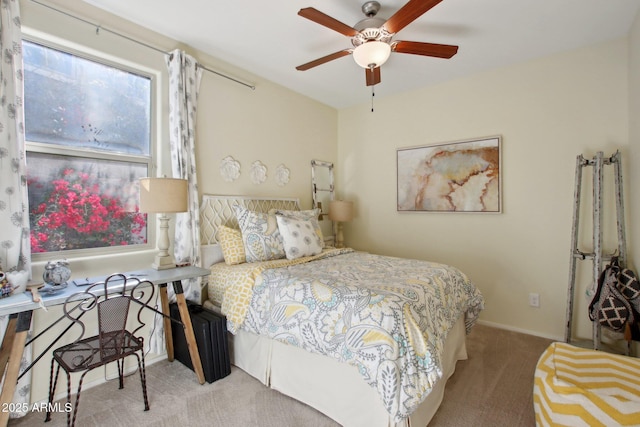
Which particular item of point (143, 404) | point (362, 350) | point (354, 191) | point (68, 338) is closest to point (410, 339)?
point (362, 350)

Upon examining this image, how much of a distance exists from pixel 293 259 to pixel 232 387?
3.43ft

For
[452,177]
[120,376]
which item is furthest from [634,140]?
[120,376]

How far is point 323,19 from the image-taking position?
1.84 meters

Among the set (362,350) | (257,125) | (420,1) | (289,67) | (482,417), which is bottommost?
(482,417)

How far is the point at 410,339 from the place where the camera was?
59.7 inches

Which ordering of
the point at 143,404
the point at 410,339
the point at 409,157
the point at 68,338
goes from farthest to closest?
the point at 409,157 → the point at 68,338 → the point at 143,404 → the point at 410,339

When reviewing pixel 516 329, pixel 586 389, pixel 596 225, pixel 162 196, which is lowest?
pixel 516 329

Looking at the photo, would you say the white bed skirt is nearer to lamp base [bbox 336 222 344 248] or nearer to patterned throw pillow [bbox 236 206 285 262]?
patterned throw pillow [bbox 236 206 285 262]

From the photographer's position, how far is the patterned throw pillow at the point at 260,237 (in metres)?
2.69

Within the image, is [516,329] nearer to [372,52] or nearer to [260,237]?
[260,237]

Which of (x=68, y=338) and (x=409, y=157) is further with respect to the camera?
(x=409, y=157)

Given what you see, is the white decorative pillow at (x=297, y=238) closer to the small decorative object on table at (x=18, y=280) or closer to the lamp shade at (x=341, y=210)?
the lamp shade at (x=341, y=210)

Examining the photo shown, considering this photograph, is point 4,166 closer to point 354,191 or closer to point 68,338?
point 68,338

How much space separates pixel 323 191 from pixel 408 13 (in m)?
2.65
